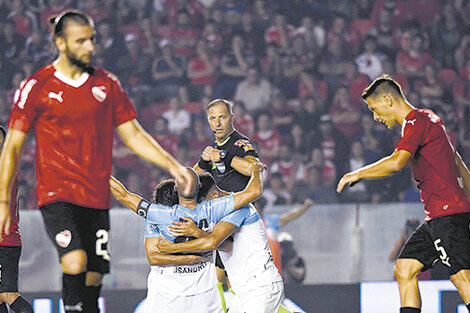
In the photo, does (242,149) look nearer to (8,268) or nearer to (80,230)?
(8,268)

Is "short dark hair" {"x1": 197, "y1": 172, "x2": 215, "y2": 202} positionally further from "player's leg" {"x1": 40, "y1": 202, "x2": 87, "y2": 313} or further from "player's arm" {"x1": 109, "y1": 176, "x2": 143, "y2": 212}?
"player's leg" {"x1": 40, "y1": 202, "x2": 87, "y2": 313}

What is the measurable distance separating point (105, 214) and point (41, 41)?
835 cm

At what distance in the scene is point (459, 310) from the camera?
7.63 metres

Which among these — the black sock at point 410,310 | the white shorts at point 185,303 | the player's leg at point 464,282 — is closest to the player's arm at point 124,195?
the white shorts at point 185,303

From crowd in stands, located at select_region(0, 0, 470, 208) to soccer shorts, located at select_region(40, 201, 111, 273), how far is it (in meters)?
6.36

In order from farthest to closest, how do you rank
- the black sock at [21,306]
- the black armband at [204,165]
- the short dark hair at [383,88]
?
the black armband at [204,165]
the black sock at [21,306]
the short dark hair at [383,88]

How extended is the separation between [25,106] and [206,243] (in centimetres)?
172

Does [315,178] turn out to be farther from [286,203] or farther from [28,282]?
[28,282]

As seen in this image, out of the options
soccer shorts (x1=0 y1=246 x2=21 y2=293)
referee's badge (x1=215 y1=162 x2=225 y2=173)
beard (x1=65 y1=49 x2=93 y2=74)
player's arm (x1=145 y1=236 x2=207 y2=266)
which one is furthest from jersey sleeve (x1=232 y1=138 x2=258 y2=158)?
beard (x1=65 y1=49 x2=93 y2=74)

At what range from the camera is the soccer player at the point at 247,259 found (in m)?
5.39

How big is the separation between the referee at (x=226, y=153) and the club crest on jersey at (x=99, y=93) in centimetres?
189

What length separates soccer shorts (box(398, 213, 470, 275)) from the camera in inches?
227

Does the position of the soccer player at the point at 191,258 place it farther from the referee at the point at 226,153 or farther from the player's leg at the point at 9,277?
the player's leg at the point at 9,277

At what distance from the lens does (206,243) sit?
5.30 m
